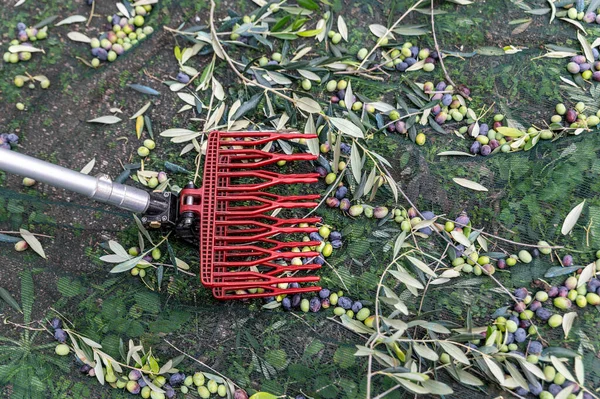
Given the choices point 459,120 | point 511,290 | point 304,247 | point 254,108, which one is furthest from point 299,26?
point 511,290

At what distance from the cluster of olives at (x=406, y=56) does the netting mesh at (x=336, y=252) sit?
0.20 feet

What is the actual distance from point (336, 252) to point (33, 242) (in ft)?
3.28

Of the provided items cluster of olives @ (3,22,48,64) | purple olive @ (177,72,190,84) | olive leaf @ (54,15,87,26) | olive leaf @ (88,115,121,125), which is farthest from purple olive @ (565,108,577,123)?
cluster of olives @ (3,22,48,64)

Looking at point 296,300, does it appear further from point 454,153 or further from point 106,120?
point 106,120

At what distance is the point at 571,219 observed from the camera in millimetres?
1823

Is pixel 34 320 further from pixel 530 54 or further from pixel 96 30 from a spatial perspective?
pixel 530 54

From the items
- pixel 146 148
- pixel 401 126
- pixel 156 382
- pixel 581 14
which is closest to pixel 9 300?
pixel 156 382

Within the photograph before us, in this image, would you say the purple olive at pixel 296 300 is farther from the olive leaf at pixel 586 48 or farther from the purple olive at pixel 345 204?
the olive leaf at pixel 586 48

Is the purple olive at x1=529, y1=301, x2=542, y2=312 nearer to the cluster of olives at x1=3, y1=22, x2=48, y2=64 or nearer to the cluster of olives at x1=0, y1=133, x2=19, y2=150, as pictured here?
the cluster of olives at x1=0, y1=133, x2=19, y2=150

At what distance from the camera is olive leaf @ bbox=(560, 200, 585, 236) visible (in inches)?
71.7

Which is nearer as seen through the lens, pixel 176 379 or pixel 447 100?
pixel 176 379

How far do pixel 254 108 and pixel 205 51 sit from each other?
297 millimetres

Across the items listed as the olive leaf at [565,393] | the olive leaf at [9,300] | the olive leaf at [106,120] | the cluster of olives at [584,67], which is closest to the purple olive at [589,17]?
the cluster of olives at [584,67]

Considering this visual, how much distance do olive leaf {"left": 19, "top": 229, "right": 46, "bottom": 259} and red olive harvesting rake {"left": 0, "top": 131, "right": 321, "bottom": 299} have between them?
1.13 feet
